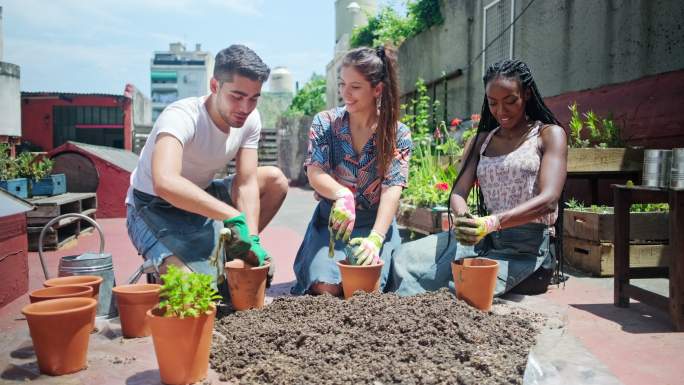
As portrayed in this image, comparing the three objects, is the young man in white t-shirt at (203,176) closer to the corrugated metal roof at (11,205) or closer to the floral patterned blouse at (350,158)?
the floral patterned blouse at (350,158)

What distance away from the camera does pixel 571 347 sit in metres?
1.89

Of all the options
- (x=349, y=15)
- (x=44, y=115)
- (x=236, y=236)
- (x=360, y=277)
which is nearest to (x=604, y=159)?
(x=360, y=277)

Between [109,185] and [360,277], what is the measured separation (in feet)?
18.5

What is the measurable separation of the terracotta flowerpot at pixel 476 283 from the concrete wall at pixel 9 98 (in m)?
14.4

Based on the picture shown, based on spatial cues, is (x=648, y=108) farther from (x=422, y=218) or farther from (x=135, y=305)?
(x=135, y=305)

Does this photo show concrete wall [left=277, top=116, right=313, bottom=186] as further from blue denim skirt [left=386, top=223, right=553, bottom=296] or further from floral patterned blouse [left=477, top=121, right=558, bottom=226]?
floral patterned blouse [left=477, top=121, right=558, bottom=226]

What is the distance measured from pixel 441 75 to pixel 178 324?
8103mm

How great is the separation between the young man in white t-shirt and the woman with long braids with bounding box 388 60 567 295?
35.6 inches

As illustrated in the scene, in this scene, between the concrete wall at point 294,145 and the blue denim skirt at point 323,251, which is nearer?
the blue denim skirt at point 323,251

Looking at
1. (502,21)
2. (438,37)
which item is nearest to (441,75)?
(438,37)

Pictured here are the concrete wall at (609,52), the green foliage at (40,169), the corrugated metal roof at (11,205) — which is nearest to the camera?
the corrugated metal roof at (11,205)

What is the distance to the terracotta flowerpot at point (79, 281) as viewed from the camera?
6.69 feet

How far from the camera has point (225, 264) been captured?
2.29 m

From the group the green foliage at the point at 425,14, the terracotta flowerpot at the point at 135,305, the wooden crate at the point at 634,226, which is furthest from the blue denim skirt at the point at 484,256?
the green foliage at the point at 425,14
